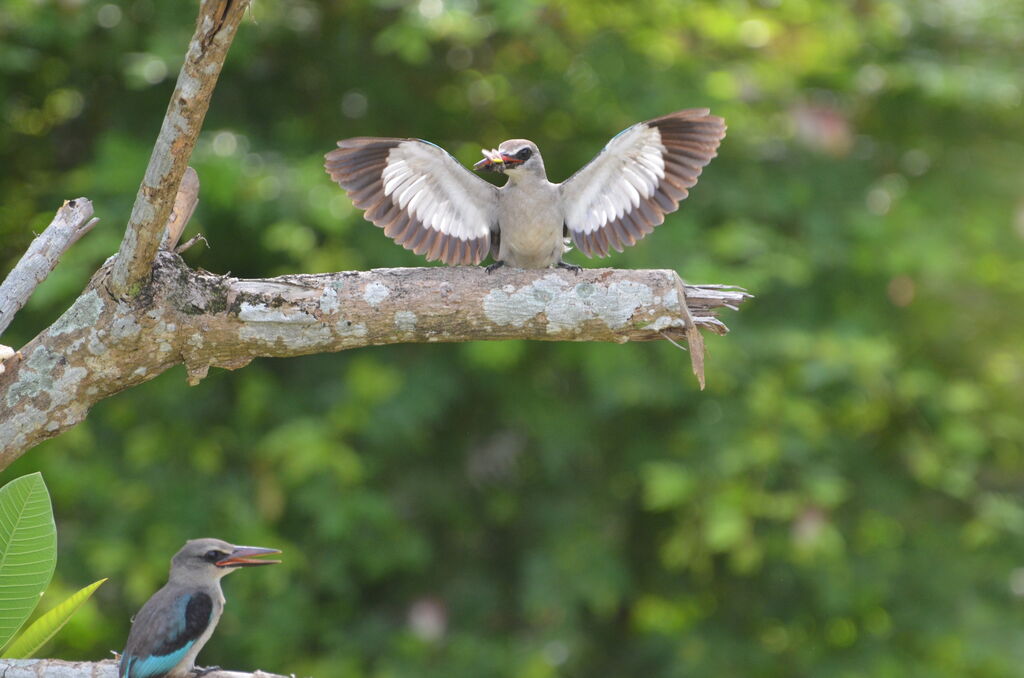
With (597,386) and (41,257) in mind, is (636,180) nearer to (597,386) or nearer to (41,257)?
(41,257)

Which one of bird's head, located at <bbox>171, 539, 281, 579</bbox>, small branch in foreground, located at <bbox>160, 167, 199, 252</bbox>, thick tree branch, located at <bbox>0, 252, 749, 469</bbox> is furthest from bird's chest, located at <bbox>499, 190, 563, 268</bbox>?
bird's head, located at <bbox>171, 539, 281, 579</bbox>

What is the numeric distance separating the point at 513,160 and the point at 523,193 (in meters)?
0.10

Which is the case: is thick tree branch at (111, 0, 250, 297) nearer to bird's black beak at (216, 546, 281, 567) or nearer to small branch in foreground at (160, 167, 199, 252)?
small branch in foreground at (160, 167, 199, 252)

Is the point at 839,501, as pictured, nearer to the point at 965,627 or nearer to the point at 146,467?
the point at 965,627

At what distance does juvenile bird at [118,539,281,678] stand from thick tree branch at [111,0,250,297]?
0.96m

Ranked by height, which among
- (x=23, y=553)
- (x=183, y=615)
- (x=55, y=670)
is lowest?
(x=183, y=615)

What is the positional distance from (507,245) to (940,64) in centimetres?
328

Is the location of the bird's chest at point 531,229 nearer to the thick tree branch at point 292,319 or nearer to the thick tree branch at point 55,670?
the thick tree branch at point 292,319

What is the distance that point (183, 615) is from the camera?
339 cm

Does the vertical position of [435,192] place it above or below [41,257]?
below

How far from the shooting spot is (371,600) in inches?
232

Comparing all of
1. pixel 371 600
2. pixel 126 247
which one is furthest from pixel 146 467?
pixel 126 247

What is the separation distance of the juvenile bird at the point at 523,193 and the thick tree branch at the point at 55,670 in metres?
1.32

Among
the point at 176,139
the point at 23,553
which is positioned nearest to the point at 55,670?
the point at 23,553
